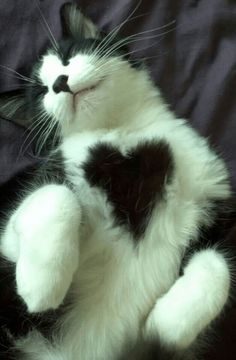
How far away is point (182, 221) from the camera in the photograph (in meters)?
0.98

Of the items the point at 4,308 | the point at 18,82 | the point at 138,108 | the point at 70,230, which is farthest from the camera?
the point at 18,82

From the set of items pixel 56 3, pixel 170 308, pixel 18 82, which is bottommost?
pixel 170 308

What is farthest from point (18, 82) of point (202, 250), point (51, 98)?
point (202, 250)

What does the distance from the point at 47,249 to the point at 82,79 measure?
368 mm

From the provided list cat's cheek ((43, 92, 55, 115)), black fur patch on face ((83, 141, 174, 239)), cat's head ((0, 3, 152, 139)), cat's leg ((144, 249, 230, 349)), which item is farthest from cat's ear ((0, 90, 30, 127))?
cat's leg ((144, 249, 230, 349))

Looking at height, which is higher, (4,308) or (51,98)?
(51,98)

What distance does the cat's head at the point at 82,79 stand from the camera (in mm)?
1035

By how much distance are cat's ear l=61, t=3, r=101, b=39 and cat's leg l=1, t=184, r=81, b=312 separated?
485 mm

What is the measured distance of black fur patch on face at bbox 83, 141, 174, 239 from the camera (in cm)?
Result: 96

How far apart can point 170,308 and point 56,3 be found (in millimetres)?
802

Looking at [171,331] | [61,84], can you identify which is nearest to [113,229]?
[171,331]

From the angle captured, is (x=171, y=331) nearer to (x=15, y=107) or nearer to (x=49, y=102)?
(x=49, y=102)

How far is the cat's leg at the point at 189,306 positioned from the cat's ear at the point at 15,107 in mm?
557

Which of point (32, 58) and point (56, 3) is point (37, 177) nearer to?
point (32, 58)
